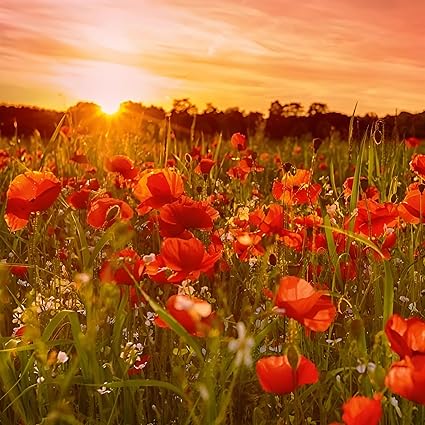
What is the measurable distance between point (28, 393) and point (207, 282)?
4.17 feet

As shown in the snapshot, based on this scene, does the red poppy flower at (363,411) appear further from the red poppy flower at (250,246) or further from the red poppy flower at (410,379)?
the red poppy flower at (250,246)

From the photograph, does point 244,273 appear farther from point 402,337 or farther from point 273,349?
point 402,337

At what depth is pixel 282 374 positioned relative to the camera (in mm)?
1449

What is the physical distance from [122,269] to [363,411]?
0.95m

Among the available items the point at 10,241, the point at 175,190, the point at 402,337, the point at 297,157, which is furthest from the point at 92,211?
the point at 297,157

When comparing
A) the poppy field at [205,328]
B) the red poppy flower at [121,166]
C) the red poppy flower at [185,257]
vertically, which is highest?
the red poppy flower at [121,166]

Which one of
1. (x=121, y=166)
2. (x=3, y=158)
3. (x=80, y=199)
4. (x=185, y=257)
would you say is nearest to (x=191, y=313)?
(x=185, y=257)

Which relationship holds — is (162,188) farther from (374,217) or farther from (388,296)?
(388,296)

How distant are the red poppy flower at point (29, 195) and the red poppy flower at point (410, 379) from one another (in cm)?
139

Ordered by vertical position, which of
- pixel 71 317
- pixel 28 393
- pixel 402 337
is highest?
pixel 402 337

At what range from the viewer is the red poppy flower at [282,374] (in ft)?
4.75

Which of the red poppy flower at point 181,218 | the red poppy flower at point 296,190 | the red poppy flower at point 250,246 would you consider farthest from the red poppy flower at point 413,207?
the red poppy flower at point 181,218

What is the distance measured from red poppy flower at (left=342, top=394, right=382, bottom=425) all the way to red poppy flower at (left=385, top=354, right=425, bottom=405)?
44 mm

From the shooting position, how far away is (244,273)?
10.9 ft
